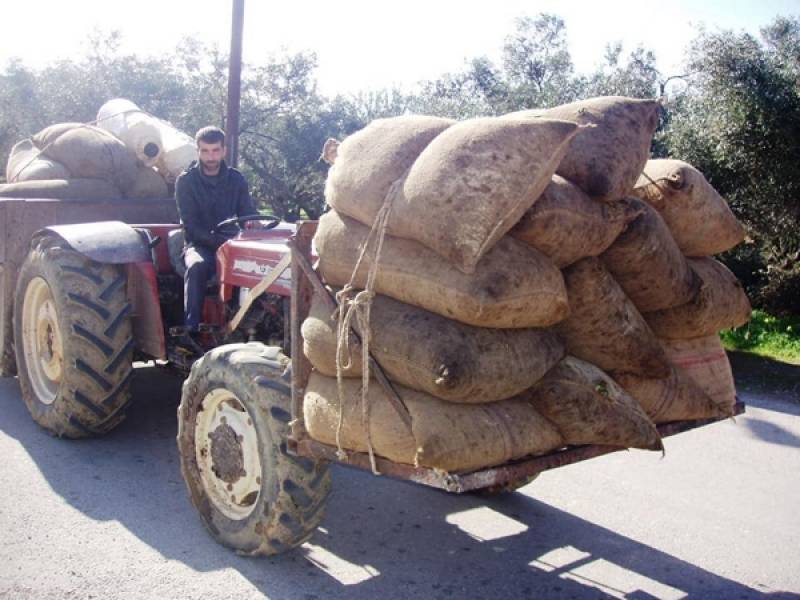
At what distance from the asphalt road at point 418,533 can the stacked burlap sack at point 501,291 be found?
0.93 meters

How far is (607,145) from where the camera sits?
3732mm

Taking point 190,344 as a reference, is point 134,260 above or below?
above

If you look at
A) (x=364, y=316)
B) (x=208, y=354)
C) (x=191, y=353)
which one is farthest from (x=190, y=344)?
(x=364, y=316)

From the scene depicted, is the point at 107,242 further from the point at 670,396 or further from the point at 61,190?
the point at 670,396

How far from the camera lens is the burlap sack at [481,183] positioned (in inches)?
129

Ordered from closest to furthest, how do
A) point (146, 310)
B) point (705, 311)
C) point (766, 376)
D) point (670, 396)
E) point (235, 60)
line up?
point (670, 396) → point (705, 311) → point (146, 310) → point (766, 376) → point (235, 60)

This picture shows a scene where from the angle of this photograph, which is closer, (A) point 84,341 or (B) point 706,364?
(B) point 706,364

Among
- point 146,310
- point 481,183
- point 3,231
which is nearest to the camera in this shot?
point 481,183

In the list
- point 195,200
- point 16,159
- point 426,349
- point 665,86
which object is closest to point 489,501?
point 426,349

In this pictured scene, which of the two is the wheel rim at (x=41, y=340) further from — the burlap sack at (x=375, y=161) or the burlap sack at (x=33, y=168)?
the burlap sack at (x=375, y=161)

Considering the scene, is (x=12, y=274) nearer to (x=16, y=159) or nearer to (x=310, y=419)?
(x=16, y=159)

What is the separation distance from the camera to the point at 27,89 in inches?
932

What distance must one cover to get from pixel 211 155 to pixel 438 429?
3634mm

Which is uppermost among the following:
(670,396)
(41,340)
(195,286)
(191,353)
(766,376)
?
(195,286)
